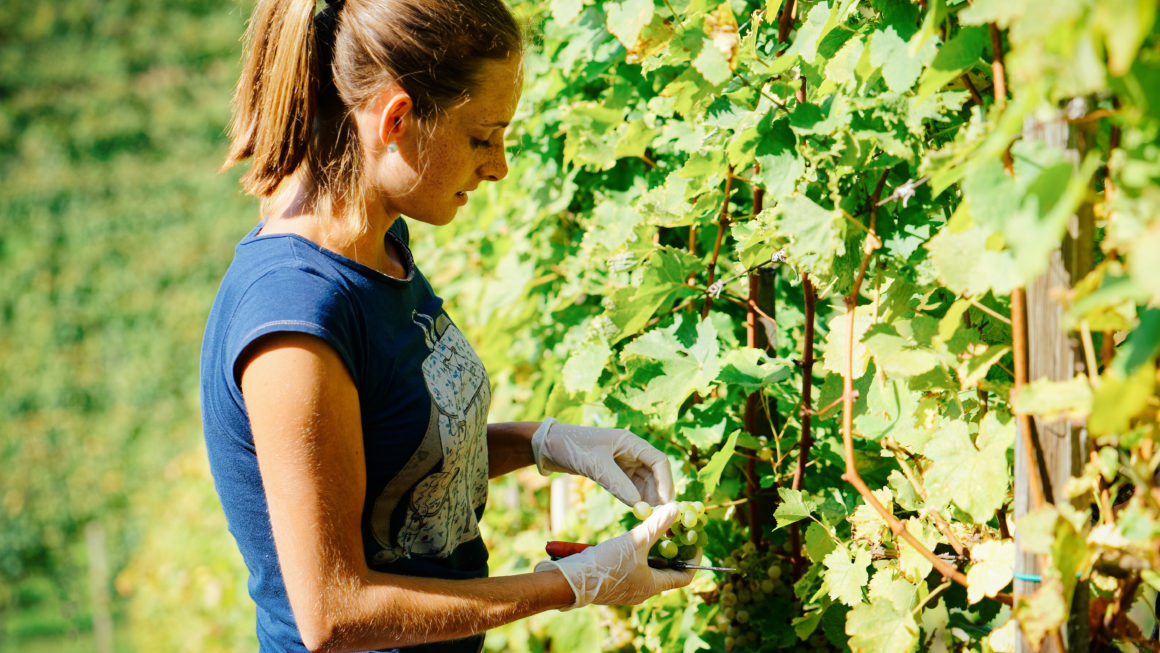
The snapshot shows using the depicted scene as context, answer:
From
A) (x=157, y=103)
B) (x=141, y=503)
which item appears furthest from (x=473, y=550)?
(x=157, y=103)

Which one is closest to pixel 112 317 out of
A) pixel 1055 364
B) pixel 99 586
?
pixel 99 586

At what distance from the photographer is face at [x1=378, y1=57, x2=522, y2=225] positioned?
54.9 inches

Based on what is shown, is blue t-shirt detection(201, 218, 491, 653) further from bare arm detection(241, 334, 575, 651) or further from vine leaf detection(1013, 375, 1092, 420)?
vine leaf detection(1013, 375, 1092, 420)

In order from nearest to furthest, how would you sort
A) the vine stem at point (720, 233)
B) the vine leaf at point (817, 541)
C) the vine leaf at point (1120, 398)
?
the vine leaf at point (1120, 398)
the vine leaf at point (817, 541)
the vine stem at point (720, 233)

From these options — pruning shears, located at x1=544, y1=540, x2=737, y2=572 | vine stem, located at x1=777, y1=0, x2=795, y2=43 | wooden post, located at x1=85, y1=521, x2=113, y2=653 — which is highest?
vine stem, located at x1=777, y1=0, x2=795, y2=43

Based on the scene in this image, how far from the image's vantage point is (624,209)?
1.95 m

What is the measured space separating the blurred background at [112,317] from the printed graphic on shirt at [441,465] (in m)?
3.71

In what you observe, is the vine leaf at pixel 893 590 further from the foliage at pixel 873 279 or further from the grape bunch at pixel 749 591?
the grape bunch at pixel 749 591

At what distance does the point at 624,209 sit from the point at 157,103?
364 inches

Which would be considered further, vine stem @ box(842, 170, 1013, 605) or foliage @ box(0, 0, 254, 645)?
foliage @ box(0, 0, 254, 645)

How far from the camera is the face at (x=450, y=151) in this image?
1394 mm

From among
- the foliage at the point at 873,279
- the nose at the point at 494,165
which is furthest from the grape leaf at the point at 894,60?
the nose at the point at 494,165

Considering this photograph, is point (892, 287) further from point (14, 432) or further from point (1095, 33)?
point (14, 432)

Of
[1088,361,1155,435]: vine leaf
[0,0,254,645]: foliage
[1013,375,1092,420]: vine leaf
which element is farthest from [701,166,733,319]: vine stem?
[0,0,254,645]: foliage
